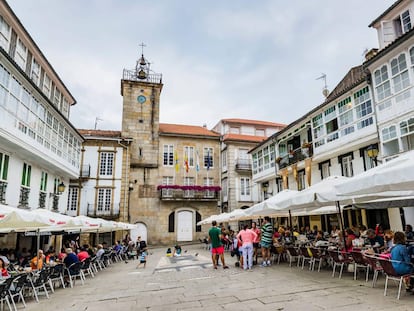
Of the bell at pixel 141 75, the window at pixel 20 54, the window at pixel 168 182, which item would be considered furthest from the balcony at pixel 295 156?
the bell at pixel 141 75

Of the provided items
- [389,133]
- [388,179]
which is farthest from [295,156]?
[388,179]

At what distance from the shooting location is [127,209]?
89.9 ft

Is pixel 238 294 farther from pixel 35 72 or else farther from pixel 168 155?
pixel 168 155

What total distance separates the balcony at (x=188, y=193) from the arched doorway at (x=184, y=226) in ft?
5.62

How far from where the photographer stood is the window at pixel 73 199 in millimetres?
25828

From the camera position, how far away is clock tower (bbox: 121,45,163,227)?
28.1 metres

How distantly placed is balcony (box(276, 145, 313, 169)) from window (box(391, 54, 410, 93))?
23.1 ft

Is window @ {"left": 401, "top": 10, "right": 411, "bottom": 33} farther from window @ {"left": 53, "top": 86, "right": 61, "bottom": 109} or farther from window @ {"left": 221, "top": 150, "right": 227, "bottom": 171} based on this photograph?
window @ {"left": 53, "top": 86, "right": 61, "bottom": 109}

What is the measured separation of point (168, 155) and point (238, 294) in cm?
2472

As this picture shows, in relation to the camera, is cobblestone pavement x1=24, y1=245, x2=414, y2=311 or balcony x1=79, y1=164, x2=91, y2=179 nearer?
cobblestone pavement x1=24, y1=245, x2=414, y2=311

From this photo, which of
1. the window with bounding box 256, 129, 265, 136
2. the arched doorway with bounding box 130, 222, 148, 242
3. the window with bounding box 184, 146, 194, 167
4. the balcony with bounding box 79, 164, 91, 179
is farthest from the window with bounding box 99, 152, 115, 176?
the window with bounding box 256, 129, 265, 136

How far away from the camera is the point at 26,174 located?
16.1m

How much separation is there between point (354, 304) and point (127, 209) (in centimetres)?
2461

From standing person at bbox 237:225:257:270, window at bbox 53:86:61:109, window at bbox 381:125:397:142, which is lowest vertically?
standing person at bbox 237:225:257:270
